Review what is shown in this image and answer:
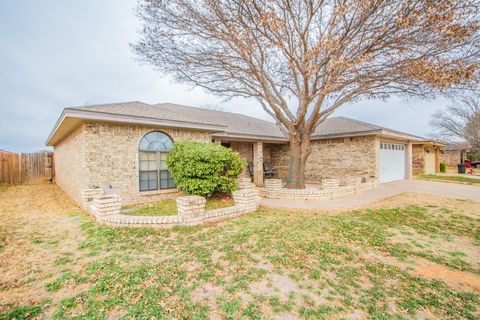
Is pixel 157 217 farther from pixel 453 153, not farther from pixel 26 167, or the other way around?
pixel 453 153

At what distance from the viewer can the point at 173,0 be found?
688 centimetres

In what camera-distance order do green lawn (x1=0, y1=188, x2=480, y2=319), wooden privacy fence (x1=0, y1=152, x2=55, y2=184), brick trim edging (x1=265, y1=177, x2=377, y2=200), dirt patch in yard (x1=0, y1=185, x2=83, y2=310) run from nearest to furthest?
green lawn (x1=0, y1=188, x2=480, y2=319)
dirt patch in yard (x1=0, y1=185, x2=83, y2=310)
brick trim edging (x1=265, y1=177, x2=377, y2=200)
wooden privacy fence (x1=0, y1=152, x2=55, y2=184)

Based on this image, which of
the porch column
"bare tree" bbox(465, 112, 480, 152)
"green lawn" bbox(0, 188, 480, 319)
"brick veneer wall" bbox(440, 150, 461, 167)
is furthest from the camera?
"brick veneer wall" bbox(440, 150, 461, 167)

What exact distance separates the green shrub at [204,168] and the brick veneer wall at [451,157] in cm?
3414

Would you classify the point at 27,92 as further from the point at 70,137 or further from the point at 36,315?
the point at 36,315

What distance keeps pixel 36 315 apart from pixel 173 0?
8199 millimetres

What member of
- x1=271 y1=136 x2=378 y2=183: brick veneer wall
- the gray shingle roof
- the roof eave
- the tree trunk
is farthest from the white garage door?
the roof eave

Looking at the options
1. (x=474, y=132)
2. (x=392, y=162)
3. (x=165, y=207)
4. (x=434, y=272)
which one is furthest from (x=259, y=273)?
(x=474, y=132)

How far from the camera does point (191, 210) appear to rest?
16.7 feet

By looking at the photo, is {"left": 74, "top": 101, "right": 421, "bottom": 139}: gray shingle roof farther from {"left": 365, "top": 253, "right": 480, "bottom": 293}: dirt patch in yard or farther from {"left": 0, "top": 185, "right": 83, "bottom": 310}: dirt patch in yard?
{"left": 365, "top": 253, "right": 480, "bottom": 293}: dirt patch in yard

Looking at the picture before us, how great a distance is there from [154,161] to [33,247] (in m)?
4.29

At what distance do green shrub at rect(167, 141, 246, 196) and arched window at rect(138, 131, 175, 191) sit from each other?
0.94 metres

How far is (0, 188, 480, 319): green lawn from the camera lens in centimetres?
237

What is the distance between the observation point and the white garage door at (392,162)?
12.7 metres
